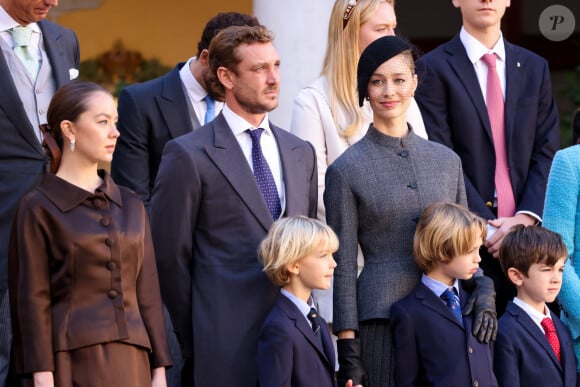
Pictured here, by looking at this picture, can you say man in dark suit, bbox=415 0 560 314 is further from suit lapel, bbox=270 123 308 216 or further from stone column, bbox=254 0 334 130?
stone column, bbox=254 0 334 130

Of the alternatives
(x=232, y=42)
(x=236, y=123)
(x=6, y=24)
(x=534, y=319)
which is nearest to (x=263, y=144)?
(x=236, y=123)

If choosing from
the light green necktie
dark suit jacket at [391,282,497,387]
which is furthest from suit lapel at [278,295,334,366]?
the light green necktie

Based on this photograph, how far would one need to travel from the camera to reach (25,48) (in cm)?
594

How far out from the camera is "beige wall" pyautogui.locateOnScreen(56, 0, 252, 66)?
39.7 ft

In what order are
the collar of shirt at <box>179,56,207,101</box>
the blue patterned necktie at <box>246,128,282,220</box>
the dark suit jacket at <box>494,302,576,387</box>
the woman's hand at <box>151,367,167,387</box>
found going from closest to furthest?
the woman's hand at <box>151,367,167,387</box>, the blue patterned necktie at <box>246,128,282,220</box>, the dark suit jacket at <box>494,302,576,387</box>, the collar of shirt at <box>179,56,207,101</box>

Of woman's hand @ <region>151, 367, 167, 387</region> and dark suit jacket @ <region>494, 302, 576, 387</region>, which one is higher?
woman's hand @ <region>151, 367, 167, 387</region>

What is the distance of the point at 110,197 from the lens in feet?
16.3

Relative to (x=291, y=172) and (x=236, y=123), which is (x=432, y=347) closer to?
(x=291, y=172)

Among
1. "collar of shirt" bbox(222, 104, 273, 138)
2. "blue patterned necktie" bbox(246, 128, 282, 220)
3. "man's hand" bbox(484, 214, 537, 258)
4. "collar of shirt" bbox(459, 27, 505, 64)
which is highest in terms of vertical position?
"collar of shirt" bbox(459, 27, 505, 64)

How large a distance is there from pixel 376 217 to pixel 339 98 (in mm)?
808

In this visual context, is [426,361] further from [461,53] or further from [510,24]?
[510,24]

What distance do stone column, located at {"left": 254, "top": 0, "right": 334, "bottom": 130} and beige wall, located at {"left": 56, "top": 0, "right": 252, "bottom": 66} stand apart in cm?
372

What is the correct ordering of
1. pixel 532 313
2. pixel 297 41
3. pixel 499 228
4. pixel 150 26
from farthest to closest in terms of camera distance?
pixel 150 26, pixel 297 41, pixel 499 228, pixel 532 313

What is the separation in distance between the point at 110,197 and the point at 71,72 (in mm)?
1232
